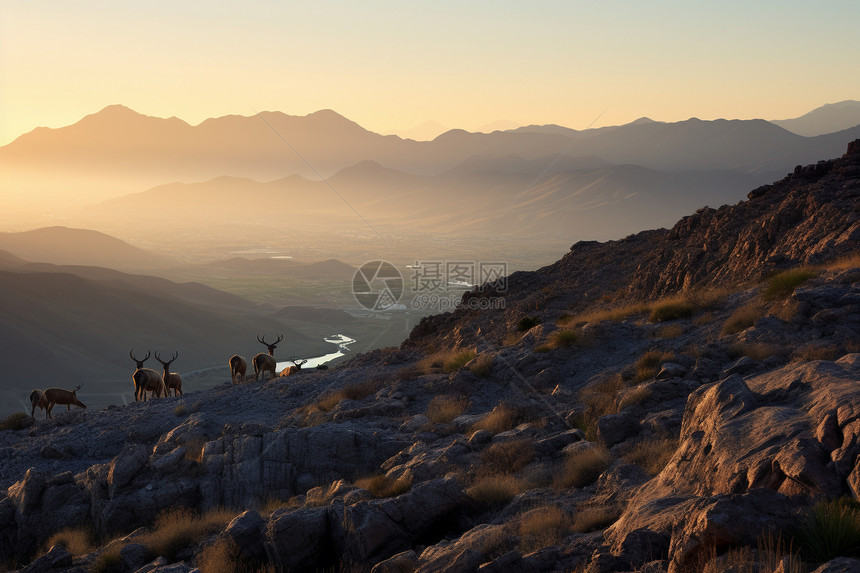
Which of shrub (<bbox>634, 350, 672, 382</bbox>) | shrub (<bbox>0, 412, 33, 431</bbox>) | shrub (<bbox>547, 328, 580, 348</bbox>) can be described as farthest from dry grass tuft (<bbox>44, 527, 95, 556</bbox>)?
shrub (<bbox>547, 328, 580, 348</bbox>)

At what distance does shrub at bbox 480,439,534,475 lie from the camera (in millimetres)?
10477

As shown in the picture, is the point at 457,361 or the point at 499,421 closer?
the point at 499,421

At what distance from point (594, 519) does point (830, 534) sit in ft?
9.01

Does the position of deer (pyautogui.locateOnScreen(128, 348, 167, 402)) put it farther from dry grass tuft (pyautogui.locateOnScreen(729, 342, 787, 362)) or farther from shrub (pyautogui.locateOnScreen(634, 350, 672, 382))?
dry grass tuft (pyautogui.locateOnScreen(729, 342, 787, 362))

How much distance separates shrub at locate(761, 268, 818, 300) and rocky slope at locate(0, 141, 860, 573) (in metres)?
0.05

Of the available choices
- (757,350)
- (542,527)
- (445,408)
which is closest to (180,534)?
(542,527)

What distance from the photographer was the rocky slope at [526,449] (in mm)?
6625

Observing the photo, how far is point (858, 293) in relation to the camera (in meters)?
13.4

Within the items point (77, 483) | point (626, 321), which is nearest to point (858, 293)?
point (626, 321)

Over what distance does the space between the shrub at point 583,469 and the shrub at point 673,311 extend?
27.0 feet

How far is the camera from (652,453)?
9359mm

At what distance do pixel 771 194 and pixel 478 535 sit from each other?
22.7 metres

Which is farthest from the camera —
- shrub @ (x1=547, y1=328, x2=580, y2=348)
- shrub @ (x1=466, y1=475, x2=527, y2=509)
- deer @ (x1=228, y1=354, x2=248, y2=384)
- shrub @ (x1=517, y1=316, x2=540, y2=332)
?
deer @ (x1=228, y1=354, x2=248, y2=384)

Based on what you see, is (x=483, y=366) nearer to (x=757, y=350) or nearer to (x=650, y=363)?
(x=650, y=363)
